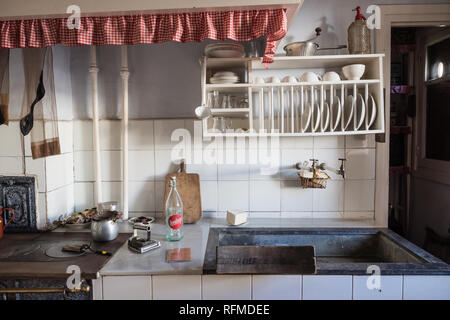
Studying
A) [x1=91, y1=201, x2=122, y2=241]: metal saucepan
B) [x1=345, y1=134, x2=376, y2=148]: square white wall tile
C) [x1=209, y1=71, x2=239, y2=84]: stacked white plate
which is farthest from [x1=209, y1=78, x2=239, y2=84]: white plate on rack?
[x1=91, y1=201, x2=122, y2=241]: metal saucepan

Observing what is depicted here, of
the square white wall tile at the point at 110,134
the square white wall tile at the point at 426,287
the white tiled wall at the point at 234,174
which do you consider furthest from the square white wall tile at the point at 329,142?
the square white wall tile at the point at 110,134

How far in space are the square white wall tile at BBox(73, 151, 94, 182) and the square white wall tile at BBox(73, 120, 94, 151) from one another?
4cm

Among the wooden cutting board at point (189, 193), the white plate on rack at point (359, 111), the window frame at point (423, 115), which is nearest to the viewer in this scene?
the white plate on rack at point (359, 111)

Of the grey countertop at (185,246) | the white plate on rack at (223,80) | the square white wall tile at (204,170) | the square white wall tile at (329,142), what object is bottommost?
the grey countertop at (185,246)

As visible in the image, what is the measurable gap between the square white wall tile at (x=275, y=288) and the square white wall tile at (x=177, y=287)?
0.75ft

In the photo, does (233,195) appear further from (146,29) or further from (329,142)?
(146,29)

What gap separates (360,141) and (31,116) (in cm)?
183

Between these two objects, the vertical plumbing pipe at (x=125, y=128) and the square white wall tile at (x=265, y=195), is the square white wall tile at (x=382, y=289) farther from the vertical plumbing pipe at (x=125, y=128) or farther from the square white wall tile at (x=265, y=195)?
the vertical plumbing pipe at (x=125, y=128)

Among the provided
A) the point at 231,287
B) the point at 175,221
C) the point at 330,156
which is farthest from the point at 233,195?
the point at 231,287

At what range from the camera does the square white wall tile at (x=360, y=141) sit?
6.17 feet

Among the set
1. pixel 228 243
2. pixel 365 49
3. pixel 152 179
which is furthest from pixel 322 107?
pixel 152 179

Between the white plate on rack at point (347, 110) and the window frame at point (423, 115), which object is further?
the window frame at point (423, 115)

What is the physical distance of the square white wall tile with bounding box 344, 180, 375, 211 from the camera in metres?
1.91

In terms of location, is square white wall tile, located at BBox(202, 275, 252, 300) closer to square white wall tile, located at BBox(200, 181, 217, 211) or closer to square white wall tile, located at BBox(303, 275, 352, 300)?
square white wall tile, located at BBox(303, 275, 352, 300)
